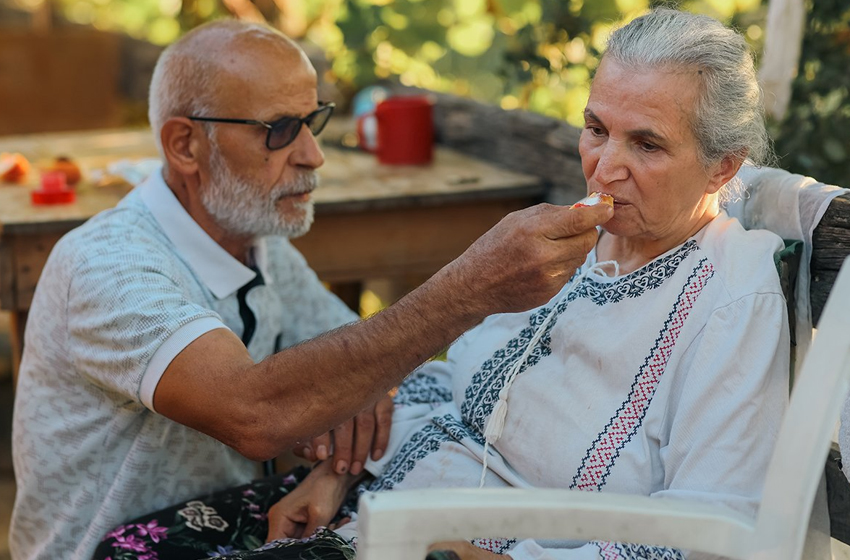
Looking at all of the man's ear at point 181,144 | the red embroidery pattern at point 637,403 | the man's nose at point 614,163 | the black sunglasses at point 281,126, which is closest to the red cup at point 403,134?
the black sunglasses at point 281,126

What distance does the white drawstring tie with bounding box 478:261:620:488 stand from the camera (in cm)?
216

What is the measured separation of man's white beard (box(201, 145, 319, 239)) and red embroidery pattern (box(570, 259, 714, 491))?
3.54 feet

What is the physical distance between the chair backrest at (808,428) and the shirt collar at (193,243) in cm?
153

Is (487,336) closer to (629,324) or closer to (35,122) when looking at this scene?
(629,324)

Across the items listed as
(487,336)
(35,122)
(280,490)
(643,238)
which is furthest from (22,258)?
(35,122)

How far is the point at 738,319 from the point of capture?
191 centimetres

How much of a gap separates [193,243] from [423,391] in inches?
27.3

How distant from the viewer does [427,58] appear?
17.7ft

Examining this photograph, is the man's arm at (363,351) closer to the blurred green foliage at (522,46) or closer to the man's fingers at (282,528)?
the man's fingers at (282,528)

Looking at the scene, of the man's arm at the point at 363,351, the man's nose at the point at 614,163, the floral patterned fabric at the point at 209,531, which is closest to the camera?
the man's arm at the point at 363,351

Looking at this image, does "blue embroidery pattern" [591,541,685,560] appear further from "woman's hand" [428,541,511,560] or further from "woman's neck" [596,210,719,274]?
"woman's neck" [596,210,719,274]

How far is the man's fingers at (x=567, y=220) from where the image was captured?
74.3 inches

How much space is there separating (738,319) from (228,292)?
4.26 ft

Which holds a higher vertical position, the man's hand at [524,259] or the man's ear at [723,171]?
the man's ear at [723,171]
